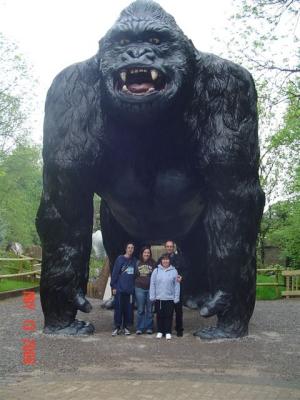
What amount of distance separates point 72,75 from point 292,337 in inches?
164

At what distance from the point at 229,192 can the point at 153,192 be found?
951 millimetres

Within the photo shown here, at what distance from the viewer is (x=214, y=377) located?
4555mm

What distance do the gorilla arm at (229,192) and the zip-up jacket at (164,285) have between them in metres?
0.43

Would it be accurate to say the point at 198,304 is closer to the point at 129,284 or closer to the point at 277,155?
the point at 129,284

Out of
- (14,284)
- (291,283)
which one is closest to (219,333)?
(291,283)

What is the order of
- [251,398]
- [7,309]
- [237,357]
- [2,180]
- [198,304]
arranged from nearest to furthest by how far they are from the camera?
[251,398], [237,357], [198,304], [7,309], [2,180]

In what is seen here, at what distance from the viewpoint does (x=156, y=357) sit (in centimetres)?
529

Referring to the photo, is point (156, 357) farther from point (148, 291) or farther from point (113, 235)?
point (113, 235)

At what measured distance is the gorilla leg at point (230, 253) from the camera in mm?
6156

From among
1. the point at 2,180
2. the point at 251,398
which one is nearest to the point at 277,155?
the point at 2,180

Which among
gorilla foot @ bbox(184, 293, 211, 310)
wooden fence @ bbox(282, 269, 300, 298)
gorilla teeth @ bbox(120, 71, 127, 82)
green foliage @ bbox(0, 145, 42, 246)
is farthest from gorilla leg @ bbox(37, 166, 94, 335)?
green foliage @ bbox(0, 145, 42, 246)

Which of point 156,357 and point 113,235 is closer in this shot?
point 156,357

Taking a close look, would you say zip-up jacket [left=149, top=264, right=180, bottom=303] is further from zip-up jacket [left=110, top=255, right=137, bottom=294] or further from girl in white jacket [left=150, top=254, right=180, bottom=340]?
zip-up jacket [left=110, top=255, right=137, bottom=294]

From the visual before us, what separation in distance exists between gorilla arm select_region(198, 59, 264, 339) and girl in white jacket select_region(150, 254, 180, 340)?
1.41ft
